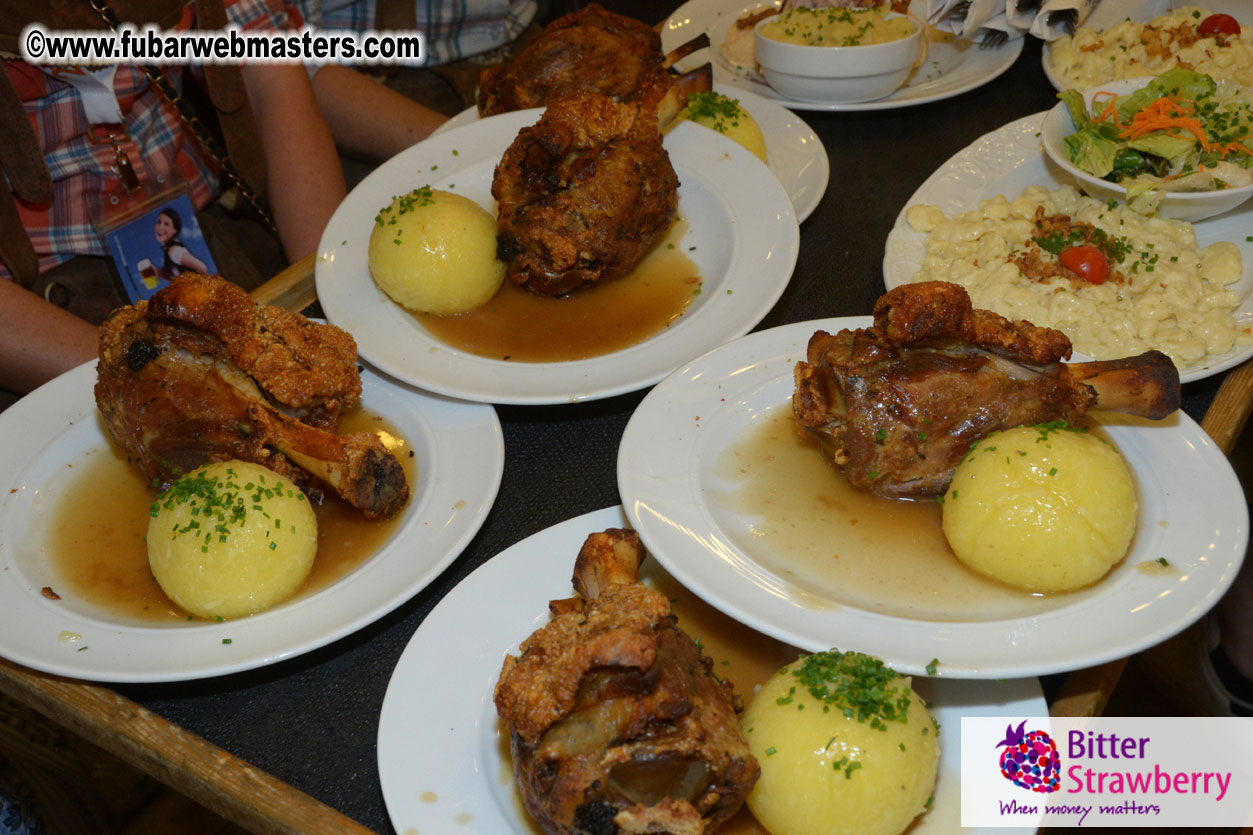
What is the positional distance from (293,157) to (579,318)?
2.08 m

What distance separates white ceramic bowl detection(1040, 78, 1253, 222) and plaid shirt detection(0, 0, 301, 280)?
11.4 ft

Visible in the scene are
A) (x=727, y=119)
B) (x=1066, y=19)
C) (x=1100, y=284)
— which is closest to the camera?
(x=1100, y=284)

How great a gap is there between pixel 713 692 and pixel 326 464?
1208 millimetres

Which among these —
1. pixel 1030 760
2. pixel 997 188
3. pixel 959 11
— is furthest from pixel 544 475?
pixel 959 11

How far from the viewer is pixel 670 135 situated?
352cm

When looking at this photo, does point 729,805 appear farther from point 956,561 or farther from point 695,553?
point 956,561

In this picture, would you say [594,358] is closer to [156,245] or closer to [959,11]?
[156,245]

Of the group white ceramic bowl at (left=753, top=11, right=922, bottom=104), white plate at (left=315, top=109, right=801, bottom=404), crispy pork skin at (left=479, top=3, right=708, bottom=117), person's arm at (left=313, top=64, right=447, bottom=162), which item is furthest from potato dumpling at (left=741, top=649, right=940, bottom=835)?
person's arm at (left=313, top=64, right=447, bottom=162)

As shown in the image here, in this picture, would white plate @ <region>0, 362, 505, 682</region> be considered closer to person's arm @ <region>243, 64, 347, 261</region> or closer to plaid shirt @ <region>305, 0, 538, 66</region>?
person's arm @ <region>243, 64, 347, 261</region>

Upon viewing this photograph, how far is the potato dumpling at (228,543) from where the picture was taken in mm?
2174

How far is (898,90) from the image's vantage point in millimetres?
3992

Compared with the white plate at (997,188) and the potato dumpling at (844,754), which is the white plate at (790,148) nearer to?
the white plate at (997,188)

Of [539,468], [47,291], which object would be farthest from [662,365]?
[47,291]

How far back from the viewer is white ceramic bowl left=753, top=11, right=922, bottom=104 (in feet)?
12.2
